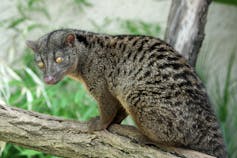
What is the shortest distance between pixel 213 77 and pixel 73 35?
11.0ft

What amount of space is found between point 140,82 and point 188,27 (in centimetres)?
126

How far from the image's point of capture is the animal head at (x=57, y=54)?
4910mm

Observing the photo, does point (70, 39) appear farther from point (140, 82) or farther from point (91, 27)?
point (91, 27)

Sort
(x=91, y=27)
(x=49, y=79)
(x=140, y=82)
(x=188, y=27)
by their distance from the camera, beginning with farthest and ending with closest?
(x=91, y=27), (x=188, y=27), (x=49, y=79), (x=140, y=82)

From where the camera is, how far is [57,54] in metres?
4.93

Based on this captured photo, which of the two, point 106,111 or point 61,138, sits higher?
point 106,111

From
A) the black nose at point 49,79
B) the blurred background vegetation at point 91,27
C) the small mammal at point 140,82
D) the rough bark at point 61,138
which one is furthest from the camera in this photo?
the blurred background vegetation at point 91,27

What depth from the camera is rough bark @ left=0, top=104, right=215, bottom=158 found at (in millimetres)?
4668

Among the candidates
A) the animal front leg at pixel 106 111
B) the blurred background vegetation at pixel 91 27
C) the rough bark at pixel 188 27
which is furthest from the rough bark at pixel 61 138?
the blurred background vegetation at pixel 91 27

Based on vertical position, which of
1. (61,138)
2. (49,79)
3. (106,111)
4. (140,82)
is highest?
(140,82)

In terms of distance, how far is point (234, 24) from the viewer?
855 cm

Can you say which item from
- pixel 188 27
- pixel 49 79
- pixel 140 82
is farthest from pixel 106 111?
pixel 188 27

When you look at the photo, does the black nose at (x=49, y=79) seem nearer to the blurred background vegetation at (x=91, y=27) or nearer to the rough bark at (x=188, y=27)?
the rough bark at (x=188, y=27)

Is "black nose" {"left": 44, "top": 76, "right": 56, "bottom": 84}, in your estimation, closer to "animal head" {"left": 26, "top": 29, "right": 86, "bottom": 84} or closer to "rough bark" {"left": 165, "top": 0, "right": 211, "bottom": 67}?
"animal head" {"left": 26, "top": 29, "right": 86, "bottom": 84}
